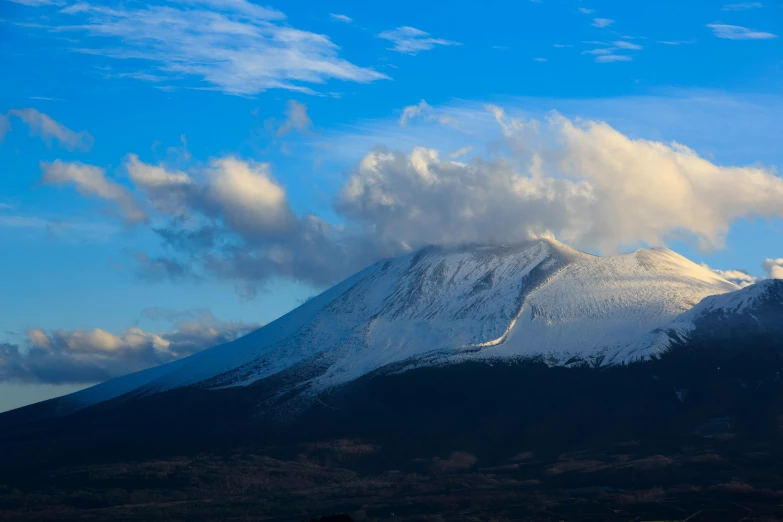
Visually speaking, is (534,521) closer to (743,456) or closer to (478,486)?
(478,486)

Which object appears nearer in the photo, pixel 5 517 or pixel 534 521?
pixel 534 521

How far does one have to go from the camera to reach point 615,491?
186625 mm

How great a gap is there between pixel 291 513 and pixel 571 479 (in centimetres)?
4682

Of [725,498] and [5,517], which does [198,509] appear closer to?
[5,517]

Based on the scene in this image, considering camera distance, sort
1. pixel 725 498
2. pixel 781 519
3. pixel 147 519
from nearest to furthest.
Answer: pixel 781 519 → pixel 725 498 → pixel 147 519

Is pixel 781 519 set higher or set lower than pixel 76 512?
lower

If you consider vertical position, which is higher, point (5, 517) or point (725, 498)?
point (5, 517)

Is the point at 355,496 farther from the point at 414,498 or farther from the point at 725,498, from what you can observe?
the point at 725,498

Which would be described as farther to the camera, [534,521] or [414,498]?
[414,498]

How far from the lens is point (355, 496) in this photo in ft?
639

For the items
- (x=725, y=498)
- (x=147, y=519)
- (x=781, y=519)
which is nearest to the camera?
(x=781, y=519)

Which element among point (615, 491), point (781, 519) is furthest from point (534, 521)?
point (781, 519)

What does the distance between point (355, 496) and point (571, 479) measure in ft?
118

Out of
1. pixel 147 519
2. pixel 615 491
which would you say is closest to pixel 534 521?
pixel 615 491
